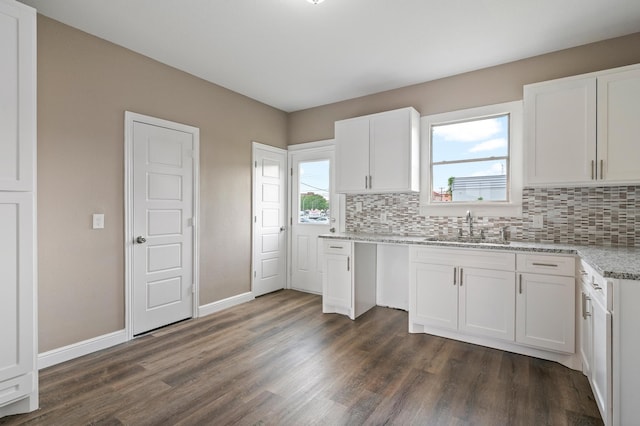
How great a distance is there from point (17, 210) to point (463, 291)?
3.36 meters

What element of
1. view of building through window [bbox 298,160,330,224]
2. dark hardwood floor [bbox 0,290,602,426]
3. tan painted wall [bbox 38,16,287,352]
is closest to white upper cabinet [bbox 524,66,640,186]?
dark hardwood floor [bbox 0,290,602,426]

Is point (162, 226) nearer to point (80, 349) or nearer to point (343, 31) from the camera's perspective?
point (80, 349)

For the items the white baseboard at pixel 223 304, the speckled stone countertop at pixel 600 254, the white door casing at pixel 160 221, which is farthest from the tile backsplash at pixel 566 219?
the white door casing at pixel 160 221

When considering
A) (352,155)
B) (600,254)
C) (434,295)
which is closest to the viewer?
(600,254)

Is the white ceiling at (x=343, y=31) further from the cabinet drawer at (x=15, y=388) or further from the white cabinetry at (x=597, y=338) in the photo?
the cabinet drawer at (x=15, y=388)

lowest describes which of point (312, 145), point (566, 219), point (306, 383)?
point (306, 383)

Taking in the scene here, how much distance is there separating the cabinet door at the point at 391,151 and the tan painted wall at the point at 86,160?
1986 millimetres

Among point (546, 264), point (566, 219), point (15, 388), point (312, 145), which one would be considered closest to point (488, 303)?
point (546, 264)

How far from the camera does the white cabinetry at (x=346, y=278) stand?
3580 mm

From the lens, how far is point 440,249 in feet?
9.96

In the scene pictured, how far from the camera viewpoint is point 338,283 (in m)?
3.67

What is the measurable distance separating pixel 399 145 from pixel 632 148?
6.26 ft

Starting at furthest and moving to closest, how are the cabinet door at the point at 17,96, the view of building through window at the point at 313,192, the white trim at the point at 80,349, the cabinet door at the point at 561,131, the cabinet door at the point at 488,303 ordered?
the view of building through window at the point at 313,192
the cabinet door at the point at 488,303
the cabinet door at the point at 561,131
the white trim at the point at 80,349
the cabinet door at the point at 17,96

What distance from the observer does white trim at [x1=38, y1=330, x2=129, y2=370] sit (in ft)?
8.14
